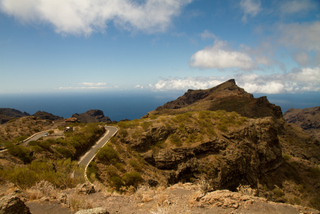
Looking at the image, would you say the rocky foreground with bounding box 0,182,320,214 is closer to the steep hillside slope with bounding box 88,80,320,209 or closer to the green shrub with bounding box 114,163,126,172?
the steep hillside slope with bounding box 88,80,320,209

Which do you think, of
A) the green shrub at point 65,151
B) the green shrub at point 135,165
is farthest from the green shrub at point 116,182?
the green shrub at point 65,151

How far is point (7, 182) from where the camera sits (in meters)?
7.49

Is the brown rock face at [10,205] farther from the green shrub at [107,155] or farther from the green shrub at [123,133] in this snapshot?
the green shrub at [123,133]

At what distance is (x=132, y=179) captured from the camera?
14078 millimetres

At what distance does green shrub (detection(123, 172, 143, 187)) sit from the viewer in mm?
13845

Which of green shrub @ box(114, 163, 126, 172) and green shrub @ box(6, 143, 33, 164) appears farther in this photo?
green shrub @ box(114, 163, 126, 172)

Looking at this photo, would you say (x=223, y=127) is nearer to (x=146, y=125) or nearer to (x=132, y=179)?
(x=146, y=125)

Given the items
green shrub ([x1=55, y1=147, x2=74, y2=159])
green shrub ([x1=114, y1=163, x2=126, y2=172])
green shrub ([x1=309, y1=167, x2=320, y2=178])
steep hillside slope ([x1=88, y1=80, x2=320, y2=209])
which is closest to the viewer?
green shrub ([x1=114, y1=163, x2=126, y2=172])

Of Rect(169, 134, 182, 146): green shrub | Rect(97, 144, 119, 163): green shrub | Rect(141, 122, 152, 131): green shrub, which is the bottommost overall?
Rect(97, 144, 119, 163): green shrub

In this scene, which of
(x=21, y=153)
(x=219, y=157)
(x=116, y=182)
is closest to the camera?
(x=21, y=153)

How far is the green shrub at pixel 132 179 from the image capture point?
1385cm

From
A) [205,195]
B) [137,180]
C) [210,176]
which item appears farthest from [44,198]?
[210,176]

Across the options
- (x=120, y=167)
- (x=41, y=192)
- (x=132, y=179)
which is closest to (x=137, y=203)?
(x=41, y=192)

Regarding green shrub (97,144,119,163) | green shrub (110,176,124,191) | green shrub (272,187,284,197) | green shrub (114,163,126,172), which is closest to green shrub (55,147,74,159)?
green shrub (97,144,119,163)
